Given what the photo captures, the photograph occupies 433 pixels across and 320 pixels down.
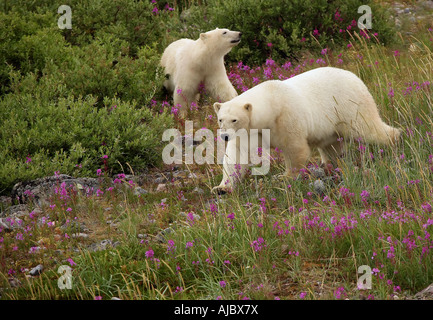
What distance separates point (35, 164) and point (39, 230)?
1526mm

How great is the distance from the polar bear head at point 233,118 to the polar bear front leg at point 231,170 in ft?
0.75

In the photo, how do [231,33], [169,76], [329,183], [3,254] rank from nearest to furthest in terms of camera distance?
1. [3,254]
2. [329,183]
3. [231,33]
4. [169,76]

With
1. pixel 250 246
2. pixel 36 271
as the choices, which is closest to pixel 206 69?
pixel 250 246

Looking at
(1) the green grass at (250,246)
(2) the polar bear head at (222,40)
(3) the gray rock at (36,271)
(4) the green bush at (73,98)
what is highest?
(2) the polar bear head at (222,40)

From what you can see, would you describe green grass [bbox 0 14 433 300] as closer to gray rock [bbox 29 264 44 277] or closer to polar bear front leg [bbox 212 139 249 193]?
gray rock [bbox 29 264 44 277]

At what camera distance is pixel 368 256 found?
4.38m

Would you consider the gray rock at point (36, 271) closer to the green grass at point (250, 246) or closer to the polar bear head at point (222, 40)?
the green grass at point (250, 246)

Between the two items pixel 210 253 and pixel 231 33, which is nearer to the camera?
pixel 210 253

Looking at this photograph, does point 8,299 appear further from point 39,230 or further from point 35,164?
point 35,164

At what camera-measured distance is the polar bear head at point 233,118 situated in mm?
5992

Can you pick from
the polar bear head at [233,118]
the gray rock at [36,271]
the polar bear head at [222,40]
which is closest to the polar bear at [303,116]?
the polar bear head at [233,118]

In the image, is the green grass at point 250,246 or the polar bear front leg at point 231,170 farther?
the polar bear front leg at point 231,170

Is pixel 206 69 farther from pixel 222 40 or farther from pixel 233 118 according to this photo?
pixel 233 118

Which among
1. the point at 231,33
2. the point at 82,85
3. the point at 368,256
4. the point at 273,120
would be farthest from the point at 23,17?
the point at 368,256
